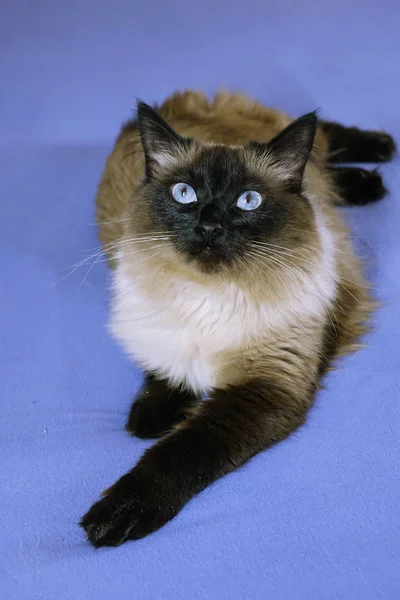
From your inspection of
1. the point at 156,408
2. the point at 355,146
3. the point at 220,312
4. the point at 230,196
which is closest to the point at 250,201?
the point at 230,196

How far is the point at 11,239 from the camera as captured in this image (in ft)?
7.82

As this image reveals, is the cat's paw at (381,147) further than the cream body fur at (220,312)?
Yes

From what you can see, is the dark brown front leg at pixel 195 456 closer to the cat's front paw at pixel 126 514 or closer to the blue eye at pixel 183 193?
the cat's front paw at pixel 126 514

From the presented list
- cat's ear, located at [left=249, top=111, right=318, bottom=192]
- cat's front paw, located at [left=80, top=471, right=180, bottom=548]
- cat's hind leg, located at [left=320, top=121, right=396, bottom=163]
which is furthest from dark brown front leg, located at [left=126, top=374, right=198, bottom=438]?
cat's hind leg, located at [left=320, top=121, right=396, bottom=163]

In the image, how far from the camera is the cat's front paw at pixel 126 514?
1.24 m

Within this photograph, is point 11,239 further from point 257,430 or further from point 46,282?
point 257,430

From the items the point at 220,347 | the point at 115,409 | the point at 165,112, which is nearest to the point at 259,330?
the point at 220,347

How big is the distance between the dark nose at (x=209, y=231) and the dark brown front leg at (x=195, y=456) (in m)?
0.33

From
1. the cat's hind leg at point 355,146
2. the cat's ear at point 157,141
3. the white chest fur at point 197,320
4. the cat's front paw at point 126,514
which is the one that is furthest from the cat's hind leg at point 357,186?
the cat's front paw at point 126,514

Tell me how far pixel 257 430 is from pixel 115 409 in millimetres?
404

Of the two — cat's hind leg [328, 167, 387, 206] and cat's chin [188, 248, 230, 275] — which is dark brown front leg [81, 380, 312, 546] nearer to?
cat's chin [188, 248, 230, 275]

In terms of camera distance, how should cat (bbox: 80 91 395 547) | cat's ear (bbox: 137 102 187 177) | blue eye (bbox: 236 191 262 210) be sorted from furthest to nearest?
cat's ear (bbox: 137 102 187 177) < blue eye (bbox: 236 191 262 210) < cat (bbox: 80 91 395 547)

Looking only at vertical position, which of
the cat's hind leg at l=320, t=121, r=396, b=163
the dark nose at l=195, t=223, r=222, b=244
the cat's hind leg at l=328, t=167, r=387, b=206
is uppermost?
the cat's hind leg at l=320, t=121, r=396, b=163

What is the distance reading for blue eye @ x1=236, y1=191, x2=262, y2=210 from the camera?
57.3 inches
